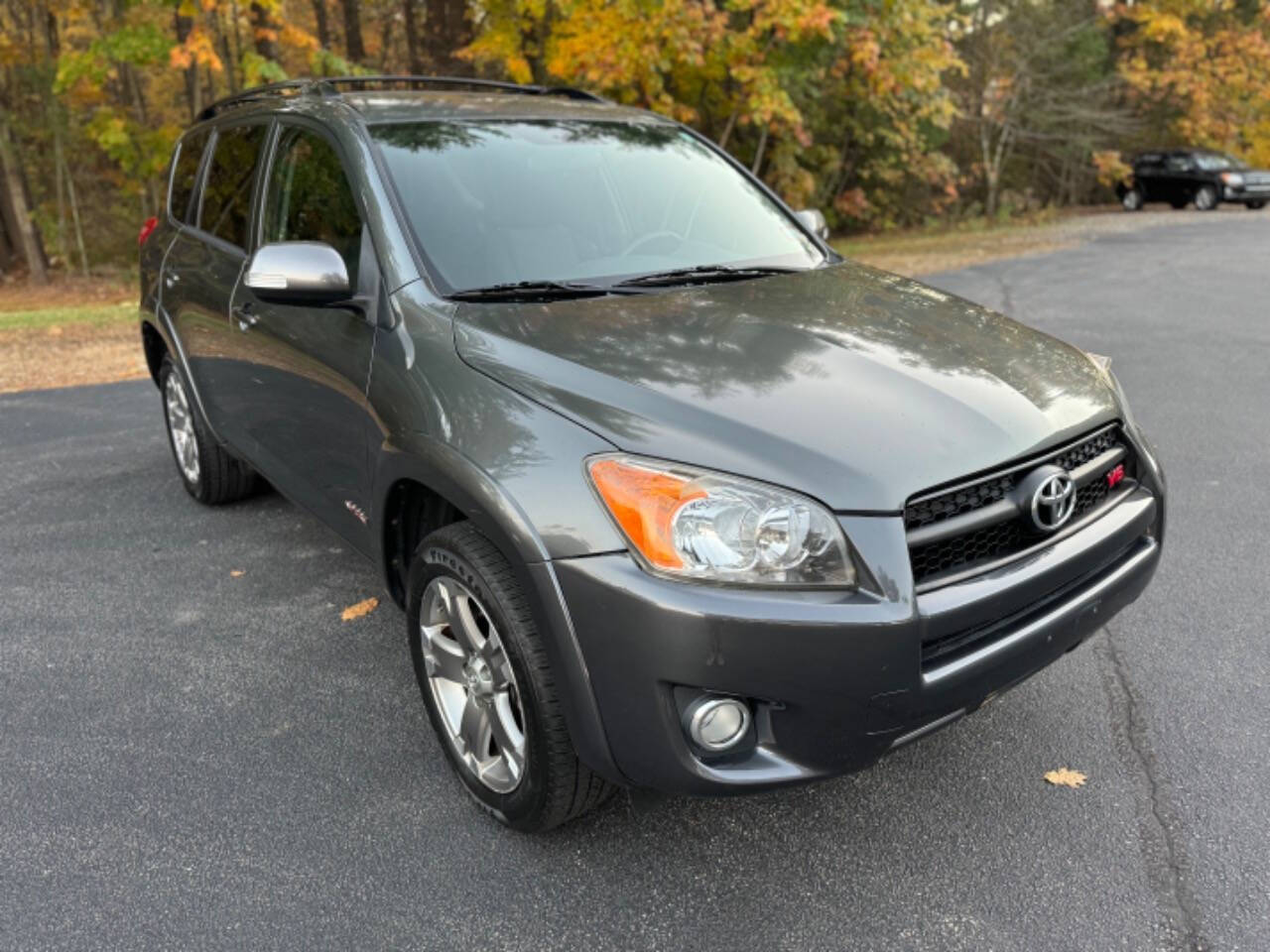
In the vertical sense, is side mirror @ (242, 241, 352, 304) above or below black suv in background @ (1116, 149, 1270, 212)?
above

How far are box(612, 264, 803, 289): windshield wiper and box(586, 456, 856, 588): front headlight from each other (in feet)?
3.80

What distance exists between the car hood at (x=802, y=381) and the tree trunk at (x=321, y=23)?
22.9 m

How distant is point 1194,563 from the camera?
417 centimetres

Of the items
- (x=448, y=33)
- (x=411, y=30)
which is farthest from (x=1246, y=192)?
(x=411, y=30)

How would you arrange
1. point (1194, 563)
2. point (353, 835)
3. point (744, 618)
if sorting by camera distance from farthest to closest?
point (1194, 563) → point (353, 835) → point (744, 618)

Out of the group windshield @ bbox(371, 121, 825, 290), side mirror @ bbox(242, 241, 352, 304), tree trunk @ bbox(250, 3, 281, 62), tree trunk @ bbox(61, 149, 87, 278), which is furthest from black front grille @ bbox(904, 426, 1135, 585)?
tree trunk @ bbox(61, 149, 87, 278)

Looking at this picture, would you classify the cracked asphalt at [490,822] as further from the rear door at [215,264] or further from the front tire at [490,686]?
the rear door at [215,264]

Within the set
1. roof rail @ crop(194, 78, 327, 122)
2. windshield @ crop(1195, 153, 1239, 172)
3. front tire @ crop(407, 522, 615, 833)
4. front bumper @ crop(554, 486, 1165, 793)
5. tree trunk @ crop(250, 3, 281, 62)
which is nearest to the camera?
front bumper @ crop(554, 486, 1165, 793)

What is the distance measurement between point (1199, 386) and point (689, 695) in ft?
20.7

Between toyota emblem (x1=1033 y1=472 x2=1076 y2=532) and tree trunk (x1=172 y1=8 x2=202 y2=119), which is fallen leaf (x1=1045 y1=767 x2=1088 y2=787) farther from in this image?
tree trunk (x1=172 y1=8 x2=202 y2=119)

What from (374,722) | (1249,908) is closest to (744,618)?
(1249,908)

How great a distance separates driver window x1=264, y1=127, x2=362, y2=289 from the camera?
10.5 ft

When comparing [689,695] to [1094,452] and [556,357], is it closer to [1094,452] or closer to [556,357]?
[556,357]

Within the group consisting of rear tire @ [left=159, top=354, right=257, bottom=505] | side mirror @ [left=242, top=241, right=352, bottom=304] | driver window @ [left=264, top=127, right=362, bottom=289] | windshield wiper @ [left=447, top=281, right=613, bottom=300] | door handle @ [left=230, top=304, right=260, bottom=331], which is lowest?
rear tire @ [left=159, top=354, right=257, bottom=505]
